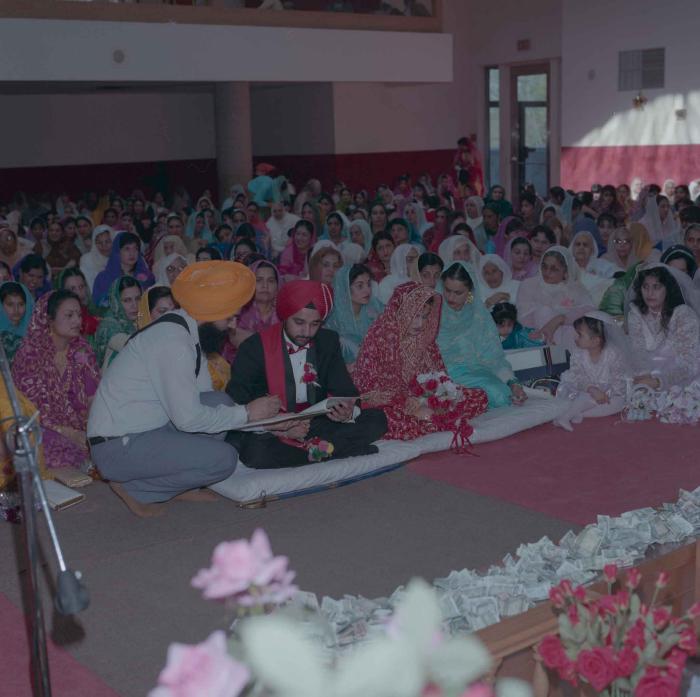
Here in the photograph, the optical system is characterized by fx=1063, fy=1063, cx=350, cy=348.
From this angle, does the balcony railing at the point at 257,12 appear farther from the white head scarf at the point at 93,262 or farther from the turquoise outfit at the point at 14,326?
the turquoise outfit at the point at 14,326

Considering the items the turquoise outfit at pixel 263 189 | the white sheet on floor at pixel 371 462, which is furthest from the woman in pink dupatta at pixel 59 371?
the turquoise outfit at pixel 263 189

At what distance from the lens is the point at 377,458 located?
427 centimetres

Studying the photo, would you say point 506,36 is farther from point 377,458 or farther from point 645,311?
point 377,458

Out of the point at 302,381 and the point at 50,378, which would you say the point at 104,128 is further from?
the point at 302,381

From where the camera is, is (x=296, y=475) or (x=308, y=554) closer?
(x=308, y=554)

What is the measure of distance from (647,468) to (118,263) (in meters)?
3.84

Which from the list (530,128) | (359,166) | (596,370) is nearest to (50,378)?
(596,370)

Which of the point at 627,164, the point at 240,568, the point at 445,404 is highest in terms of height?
the point at 627,164

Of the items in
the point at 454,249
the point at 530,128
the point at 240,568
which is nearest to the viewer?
the point at 240,568

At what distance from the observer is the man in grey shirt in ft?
12.0

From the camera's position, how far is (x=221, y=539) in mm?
3662

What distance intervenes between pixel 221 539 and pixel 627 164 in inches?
423

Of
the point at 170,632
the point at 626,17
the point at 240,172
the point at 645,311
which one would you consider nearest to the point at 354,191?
the point at 240,172

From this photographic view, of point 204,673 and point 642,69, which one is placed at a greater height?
point 642,69
